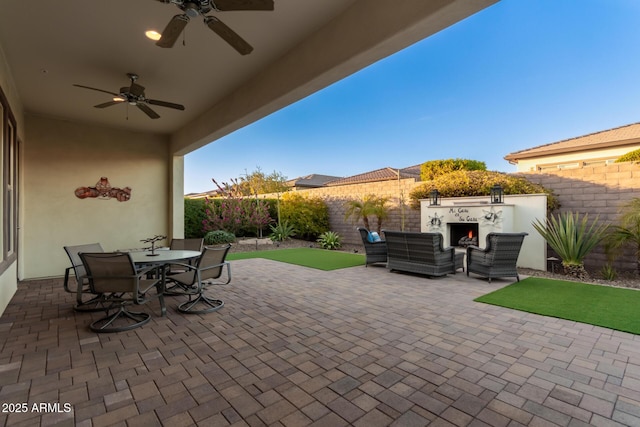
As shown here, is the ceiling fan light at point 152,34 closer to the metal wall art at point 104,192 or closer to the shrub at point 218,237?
the metal wall art at point 104,192

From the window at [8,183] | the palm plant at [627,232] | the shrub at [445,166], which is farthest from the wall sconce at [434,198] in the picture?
the window at [8,183]

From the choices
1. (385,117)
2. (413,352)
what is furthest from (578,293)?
(385,117)

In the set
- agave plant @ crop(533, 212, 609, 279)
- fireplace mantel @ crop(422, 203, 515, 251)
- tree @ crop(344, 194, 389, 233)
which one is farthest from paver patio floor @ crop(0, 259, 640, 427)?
tree @ crop(344, 194, 389, 233)

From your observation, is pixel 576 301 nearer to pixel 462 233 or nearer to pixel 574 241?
pixel 574 241

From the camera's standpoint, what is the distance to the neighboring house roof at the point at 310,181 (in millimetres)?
25922

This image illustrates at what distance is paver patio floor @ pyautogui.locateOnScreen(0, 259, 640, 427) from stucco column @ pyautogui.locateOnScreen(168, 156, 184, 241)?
3607 millimetres

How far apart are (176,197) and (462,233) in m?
8.00

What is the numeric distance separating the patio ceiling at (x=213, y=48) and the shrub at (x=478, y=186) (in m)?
6.22

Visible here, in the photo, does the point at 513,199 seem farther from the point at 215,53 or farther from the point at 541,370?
the point at 215,53

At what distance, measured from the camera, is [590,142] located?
1159 centimetres

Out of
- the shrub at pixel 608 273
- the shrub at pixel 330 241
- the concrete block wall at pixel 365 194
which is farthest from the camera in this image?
the shrub at pixel 330 241

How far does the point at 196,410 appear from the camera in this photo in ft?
6.35

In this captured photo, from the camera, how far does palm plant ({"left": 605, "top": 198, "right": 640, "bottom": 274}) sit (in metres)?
5.36

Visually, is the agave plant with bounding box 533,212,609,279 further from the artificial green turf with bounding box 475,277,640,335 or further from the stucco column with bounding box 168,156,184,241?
the stucco column with bounding box 168,156,184,241
